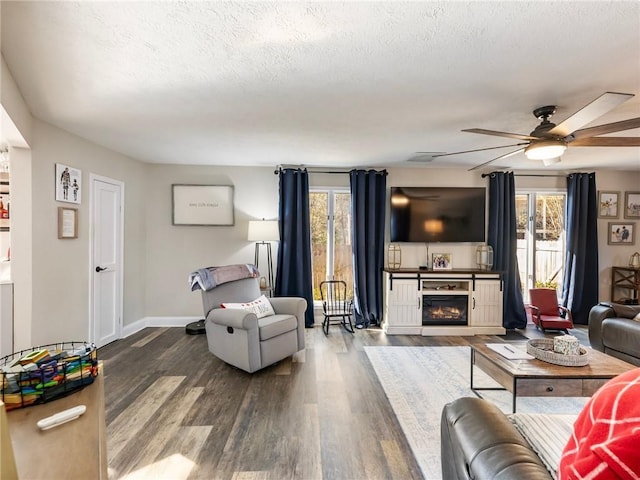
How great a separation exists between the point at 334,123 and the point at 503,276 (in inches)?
133

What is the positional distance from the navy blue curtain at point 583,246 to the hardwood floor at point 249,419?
12.0ft

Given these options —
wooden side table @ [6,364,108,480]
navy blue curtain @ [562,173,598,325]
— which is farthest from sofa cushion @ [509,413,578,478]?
navy blue curtain @ [562,173,598,325]

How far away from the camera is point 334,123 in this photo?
2953mm

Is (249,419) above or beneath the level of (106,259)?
beneath

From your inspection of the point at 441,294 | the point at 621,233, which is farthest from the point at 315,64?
the point at 621,233

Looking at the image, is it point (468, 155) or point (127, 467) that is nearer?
point (127, 467)

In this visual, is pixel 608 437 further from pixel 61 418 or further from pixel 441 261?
pixel 441 261

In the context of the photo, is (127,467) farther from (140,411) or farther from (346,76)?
(346,76)

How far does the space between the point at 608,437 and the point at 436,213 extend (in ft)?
14.2

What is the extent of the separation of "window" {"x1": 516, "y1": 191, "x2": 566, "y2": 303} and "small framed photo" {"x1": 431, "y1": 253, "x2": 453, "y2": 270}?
1.18m

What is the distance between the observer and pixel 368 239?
473 cm

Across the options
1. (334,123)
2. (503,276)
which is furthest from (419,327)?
(334,123)

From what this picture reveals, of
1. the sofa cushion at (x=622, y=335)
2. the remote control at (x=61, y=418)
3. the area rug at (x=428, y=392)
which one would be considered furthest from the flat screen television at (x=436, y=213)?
the remote control at (x=61, y=418)

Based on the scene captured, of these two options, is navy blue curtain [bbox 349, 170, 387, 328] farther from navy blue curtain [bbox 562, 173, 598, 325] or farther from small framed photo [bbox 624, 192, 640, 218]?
small framed photo [bbox 624, 192, 640, 218]
